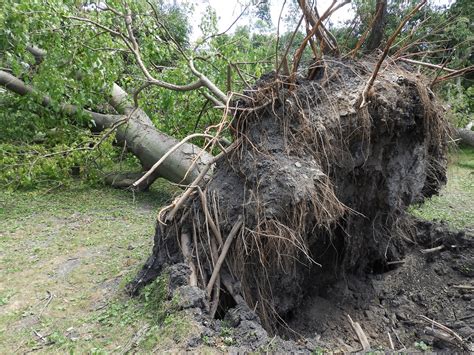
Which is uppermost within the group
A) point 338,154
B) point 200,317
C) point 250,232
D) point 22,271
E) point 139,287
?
point 338,154

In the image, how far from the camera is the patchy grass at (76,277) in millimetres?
2545

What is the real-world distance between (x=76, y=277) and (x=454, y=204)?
584cm

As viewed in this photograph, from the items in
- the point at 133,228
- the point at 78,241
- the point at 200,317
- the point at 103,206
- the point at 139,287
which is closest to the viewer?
the point at 200,317

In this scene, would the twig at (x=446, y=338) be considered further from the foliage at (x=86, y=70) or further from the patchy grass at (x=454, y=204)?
the foliage at (x=86, y=70)

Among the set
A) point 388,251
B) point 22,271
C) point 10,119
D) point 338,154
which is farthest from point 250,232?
point 10,119

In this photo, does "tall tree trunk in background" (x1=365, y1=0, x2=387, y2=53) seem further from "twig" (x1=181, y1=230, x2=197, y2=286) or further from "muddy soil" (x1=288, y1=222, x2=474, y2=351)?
"twig" (x1=181, y1=230, x2=197, y2=286)

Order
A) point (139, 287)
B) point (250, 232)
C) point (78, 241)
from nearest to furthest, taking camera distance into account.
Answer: point (250, 232), point (139, 287), point (78, 241)

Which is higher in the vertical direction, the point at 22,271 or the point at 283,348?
the point at 283,348

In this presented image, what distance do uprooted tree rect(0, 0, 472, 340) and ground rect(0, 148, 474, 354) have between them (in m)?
0.39

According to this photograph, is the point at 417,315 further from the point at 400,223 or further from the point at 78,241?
the point at 78,241

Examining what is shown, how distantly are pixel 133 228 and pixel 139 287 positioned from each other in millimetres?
2040

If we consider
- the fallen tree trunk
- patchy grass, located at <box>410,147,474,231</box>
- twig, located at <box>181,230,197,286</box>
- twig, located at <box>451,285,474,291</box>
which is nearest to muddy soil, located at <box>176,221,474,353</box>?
twig, located at <box>451,285,474,291</box>

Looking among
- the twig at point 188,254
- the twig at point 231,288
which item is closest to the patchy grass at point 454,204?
the twig at point 231,288

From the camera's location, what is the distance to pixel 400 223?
4293 mm
